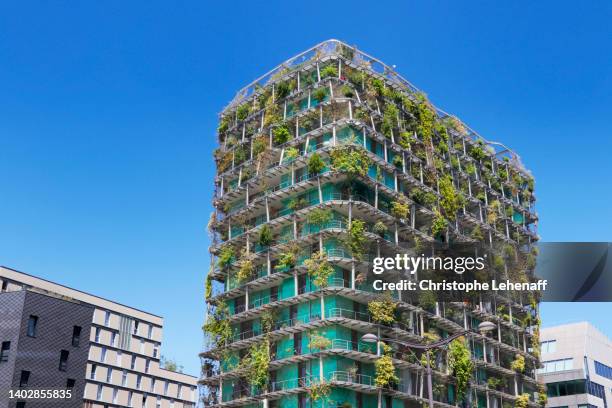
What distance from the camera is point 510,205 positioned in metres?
84.1

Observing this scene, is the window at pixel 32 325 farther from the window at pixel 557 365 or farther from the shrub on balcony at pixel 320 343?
the window at pixel 557 365

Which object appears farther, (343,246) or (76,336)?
(76,336)

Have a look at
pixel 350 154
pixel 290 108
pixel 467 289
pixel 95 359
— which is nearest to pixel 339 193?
pixel 350 154

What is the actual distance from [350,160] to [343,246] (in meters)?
7.58

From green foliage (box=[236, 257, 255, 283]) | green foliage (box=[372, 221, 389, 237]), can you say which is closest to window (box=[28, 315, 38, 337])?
green foliage (box=[236, 257, 255, 283])

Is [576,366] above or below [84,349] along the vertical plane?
above

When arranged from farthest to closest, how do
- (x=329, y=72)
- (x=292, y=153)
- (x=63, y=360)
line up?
(x=329, y=72)
(x=292, y=153)
(x=63, y=360)

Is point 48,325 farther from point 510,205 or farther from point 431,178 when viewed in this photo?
point 510,205

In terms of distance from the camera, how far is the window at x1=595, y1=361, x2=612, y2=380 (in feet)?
331

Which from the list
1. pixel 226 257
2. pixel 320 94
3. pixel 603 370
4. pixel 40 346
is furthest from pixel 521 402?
pixel 40 346

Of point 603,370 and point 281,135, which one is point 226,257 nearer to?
point 281,135

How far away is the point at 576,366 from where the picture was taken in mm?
98938

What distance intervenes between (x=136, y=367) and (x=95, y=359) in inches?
343

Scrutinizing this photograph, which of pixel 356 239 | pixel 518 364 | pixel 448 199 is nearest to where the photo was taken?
pixel 356 239
